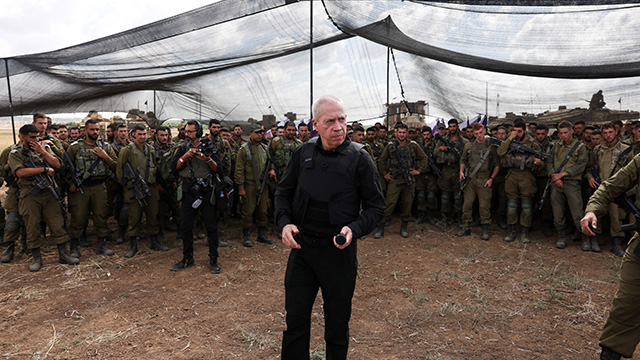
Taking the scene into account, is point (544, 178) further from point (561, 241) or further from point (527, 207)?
point (561, 241)

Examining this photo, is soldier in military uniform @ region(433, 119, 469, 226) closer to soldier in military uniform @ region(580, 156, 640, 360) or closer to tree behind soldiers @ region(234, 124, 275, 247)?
tree behind soldiers @ region(234, 124, 275, 247)

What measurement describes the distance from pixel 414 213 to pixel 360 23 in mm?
4367

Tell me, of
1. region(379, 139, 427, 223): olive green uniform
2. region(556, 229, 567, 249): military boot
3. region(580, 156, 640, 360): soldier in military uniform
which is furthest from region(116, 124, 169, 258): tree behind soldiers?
region(556, 229, 567, 249): military boot

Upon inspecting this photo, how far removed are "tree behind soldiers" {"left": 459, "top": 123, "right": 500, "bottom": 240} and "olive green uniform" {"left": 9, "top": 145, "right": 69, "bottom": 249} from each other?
6.65 m

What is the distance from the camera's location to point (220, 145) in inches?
246

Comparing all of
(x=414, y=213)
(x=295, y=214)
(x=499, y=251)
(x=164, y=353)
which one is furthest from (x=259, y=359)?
(x=414, y=213)

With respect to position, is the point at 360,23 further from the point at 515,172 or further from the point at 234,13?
the point at 515,172

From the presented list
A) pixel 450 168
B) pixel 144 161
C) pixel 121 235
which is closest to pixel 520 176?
pixel 450 168

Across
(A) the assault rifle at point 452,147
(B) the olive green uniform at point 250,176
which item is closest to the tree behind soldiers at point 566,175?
(A) the assault rifle at point 452,147

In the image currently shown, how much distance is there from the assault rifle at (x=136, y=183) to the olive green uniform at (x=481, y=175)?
5577 mm

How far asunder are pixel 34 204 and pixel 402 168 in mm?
5851

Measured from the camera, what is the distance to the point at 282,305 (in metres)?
3.96

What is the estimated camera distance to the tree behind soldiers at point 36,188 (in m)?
4.69

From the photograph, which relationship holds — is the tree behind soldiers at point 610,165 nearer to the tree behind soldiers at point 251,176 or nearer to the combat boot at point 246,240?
the tree behind soldiers at point 251,176
